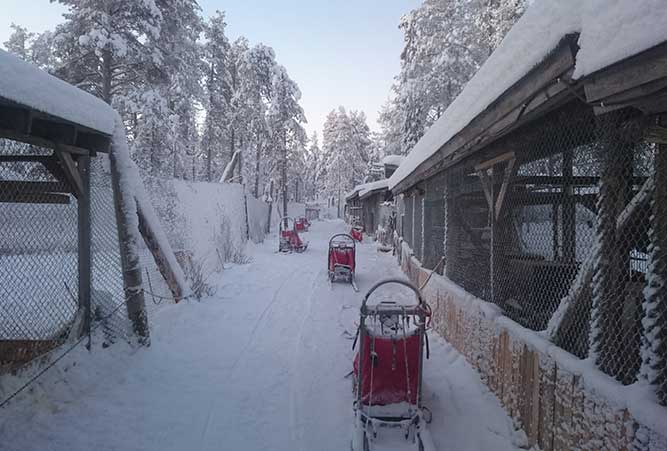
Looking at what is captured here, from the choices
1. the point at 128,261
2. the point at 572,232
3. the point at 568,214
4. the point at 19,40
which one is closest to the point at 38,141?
the point at 128,261

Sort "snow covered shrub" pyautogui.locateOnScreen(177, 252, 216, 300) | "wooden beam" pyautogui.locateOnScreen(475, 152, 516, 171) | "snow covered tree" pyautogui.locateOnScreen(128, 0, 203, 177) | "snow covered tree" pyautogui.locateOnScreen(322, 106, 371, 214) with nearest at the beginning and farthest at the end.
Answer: "wooden beam" pyautogui.locateOnScreen(475, 152, 516, 171)
"snow covered shrub" pyautogui.locateOnScreen(177, 252, 216, 300)
"snow covered tree" pyautogui.locateOnScreen(128, 0, 203, 177)
"snow covered tree" pyautogui.locateOnScreen(322, 106, 371, 214)

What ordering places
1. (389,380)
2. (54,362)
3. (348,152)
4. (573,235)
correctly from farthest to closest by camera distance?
(348,152), (573,235), (54,362), (389,380)

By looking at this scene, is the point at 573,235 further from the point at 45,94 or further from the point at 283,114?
the point at 283,114

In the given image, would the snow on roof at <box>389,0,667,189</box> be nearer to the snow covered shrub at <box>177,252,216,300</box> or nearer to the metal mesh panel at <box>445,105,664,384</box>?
the metal mesh panel at <box>445,105,664,384</box>

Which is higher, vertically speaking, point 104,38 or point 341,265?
point 104,38

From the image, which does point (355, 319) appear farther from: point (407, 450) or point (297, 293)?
point (407, 450)

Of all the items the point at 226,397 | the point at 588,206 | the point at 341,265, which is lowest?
the point at 226,397

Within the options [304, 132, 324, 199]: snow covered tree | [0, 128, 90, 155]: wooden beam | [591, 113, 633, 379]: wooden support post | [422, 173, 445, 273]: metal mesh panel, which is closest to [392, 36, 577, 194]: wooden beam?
[591, 113, 633, 379]: wooden support post

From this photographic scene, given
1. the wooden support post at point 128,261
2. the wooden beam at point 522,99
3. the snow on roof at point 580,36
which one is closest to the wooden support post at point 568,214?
the wooden beam at point 522,99

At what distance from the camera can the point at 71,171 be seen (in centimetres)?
465

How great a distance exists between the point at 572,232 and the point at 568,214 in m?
0.40

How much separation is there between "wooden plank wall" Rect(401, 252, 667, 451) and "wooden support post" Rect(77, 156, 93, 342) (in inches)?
190

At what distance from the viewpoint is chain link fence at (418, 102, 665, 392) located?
2.59 metres

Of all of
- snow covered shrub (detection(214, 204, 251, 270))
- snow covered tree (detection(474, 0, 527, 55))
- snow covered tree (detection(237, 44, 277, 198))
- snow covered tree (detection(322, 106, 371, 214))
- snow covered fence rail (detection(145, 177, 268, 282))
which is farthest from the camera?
snow covered tree (detection(322, 106, 371, 214))
